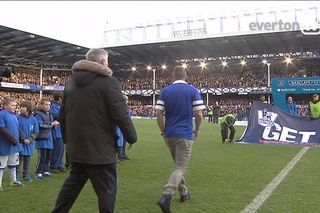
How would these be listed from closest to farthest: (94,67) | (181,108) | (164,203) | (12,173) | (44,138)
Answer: (94,67) → (164,203) → (181,108) → (12,173) → (44,138)

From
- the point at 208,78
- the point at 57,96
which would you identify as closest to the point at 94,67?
the point at 57,96

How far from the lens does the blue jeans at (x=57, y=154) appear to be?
7320 mm

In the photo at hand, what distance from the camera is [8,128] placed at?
18.4 feet

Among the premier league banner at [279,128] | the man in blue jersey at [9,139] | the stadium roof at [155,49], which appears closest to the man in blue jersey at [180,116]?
the man in blue jersey at [9,139]

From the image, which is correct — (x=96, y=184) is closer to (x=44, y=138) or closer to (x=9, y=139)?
(x=9, y=139)

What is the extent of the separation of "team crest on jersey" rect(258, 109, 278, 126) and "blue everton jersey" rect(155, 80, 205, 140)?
335 inches

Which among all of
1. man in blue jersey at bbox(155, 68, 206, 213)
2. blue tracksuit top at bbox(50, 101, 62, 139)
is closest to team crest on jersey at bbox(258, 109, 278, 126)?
blue tracksuit top at bbox(50, 101, 62, 139)

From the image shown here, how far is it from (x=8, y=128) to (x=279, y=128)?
934 cm

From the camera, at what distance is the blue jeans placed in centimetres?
732

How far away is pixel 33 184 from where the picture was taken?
240 inches

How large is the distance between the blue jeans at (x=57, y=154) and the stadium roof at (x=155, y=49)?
2788 centimetres

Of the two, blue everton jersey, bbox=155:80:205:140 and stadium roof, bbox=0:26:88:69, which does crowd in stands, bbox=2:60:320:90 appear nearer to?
stadium roof, bbox=0:26:88:69

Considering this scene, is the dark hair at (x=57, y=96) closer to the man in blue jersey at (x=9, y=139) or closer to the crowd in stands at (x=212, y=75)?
the man in blue jersey at (x=9, y=139)

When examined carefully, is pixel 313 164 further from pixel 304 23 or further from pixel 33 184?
pixel 304 23
